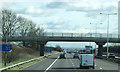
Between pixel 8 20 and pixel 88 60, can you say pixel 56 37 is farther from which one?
pixel 88 60

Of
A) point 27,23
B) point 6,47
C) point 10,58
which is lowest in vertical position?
point 10,58

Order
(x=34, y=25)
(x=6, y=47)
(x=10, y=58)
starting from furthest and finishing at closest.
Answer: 1. (x=34, y=25)
2. (x=10, y=58)
3. (x=6, y=47)

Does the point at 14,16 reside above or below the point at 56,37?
above

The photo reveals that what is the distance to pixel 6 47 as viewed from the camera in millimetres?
27672

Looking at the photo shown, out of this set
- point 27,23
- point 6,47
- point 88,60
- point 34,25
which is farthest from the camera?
point 34,25

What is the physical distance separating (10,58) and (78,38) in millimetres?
29053

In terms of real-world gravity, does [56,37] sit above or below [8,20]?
below

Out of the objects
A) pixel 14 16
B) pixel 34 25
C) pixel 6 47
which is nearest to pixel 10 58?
pixel 6 47

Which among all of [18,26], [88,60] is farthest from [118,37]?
[88,60]

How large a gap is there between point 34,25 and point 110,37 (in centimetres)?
4466

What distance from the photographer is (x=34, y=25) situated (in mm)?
106250

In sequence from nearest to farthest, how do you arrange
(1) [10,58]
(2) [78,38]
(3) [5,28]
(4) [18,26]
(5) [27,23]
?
(1) [10,58], (2) [78,38], (3) [5,28], (4) [18,26], (5) [27,23]

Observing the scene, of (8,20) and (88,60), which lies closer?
(88,60)

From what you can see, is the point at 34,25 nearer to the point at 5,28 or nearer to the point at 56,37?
the point at 5,28
